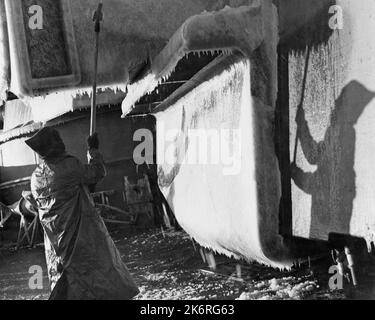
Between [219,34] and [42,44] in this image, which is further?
[42,44]

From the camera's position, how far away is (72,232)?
529cm

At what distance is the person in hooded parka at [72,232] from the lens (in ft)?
17.1

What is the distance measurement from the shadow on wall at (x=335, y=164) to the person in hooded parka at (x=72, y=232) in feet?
7.40

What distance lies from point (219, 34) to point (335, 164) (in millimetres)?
1373

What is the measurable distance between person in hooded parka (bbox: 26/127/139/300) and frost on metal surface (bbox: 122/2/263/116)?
1.61 metres

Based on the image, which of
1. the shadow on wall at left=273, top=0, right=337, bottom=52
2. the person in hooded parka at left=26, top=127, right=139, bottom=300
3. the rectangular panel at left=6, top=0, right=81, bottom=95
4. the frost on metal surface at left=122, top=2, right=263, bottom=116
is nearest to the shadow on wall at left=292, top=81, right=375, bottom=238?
the shadow on wall at left=273, top=0, right=337, bottom=52

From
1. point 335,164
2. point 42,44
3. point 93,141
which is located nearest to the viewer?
point 335,164

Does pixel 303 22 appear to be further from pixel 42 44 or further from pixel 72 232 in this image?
pixel 72 232

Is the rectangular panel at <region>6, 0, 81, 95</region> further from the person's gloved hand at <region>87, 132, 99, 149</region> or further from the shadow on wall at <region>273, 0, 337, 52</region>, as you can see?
the shadow on wall at <region>273, 0, 337, 52</region>

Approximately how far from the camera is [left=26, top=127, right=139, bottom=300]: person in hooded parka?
205 inches

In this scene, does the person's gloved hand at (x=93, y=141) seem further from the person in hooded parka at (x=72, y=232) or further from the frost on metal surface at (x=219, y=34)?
the frost on metal surface at (x=219, y=34)

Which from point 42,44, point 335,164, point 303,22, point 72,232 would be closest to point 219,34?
point 303,22

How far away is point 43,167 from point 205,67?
1998mm
